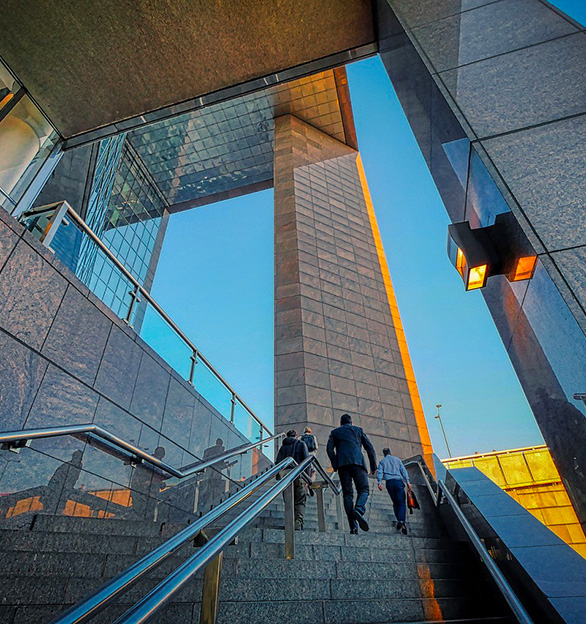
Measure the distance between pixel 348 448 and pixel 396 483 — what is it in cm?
87

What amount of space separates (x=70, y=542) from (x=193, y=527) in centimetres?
131

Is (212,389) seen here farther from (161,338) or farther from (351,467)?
(351,467)

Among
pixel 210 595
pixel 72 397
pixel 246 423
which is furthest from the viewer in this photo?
pixel 246 423

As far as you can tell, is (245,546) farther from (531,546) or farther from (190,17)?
(190,17)

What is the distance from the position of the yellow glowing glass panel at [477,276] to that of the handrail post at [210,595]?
7.82 feet

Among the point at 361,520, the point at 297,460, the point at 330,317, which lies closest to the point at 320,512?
the point at 361,520

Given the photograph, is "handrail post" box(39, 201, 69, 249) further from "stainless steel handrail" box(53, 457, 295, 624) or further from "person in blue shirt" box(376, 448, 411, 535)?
A: "person in blue shirt" box(376, 448, 411, 535)

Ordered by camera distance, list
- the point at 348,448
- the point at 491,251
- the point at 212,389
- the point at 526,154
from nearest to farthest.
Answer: the point at 526,154 < the point at 491,251 < the point at 348,448 < the point at 212,389

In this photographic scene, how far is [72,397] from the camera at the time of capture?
4.41 m

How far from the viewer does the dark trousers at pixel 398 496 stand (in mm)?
5082

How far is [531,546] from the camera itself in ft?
10.5

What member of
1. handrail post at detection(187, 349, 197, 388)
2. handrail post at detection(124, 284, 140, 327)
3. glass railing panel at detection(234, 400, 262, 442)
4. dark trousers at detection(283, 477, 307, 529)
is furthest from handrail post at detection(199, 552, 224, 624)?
glass railing panel at detection(234, 400, 262, 442)

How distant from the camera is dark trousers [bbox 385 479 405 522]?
16.7 ft

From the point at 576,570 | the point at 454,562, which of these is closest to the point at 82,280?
the point at 454,562
